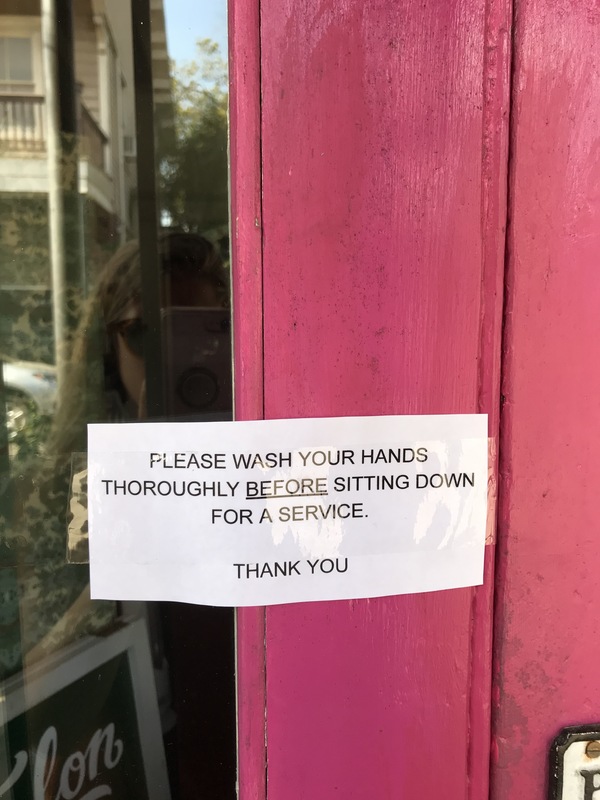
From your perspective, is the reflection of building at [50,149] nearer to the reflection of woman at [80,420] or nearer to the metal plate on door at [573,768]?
the reflection of woman at [80,420]

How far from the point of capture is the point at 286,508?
56cm

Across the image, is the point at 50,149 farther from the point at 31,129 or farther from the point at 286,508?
the point at 286,508

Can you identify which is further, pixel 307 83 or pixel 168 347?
pixel 168 347

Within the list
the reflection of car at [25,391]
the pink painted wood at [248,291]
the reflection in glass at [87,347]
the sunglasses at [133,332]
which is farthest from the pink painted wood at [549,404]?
the reflection of car at [25,391]

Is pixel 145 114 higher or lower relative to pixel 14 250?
higher

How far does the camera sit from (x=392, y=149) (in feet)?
1.74

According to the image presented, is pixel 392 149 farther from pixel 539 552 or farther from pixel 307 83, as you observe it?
pixel 539 552

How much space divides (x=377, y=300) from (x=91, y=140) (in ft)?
1.71

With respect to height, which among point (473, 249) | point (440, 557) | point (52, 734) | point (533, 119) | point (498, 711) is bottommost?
point (52, 734)

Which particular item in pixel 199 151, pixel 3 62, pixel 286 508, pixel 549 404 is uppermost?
pixel 3 62

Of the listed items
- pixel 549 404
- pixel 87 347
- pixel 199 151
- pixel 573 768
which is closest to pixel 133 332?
pixel 87 347

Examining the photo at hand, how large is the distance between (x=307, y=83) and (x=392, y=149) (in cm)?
10

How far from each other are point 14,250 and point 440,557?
2.31 ft

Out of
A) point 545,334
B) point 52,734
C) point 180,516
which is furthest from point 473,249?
point 52,734
